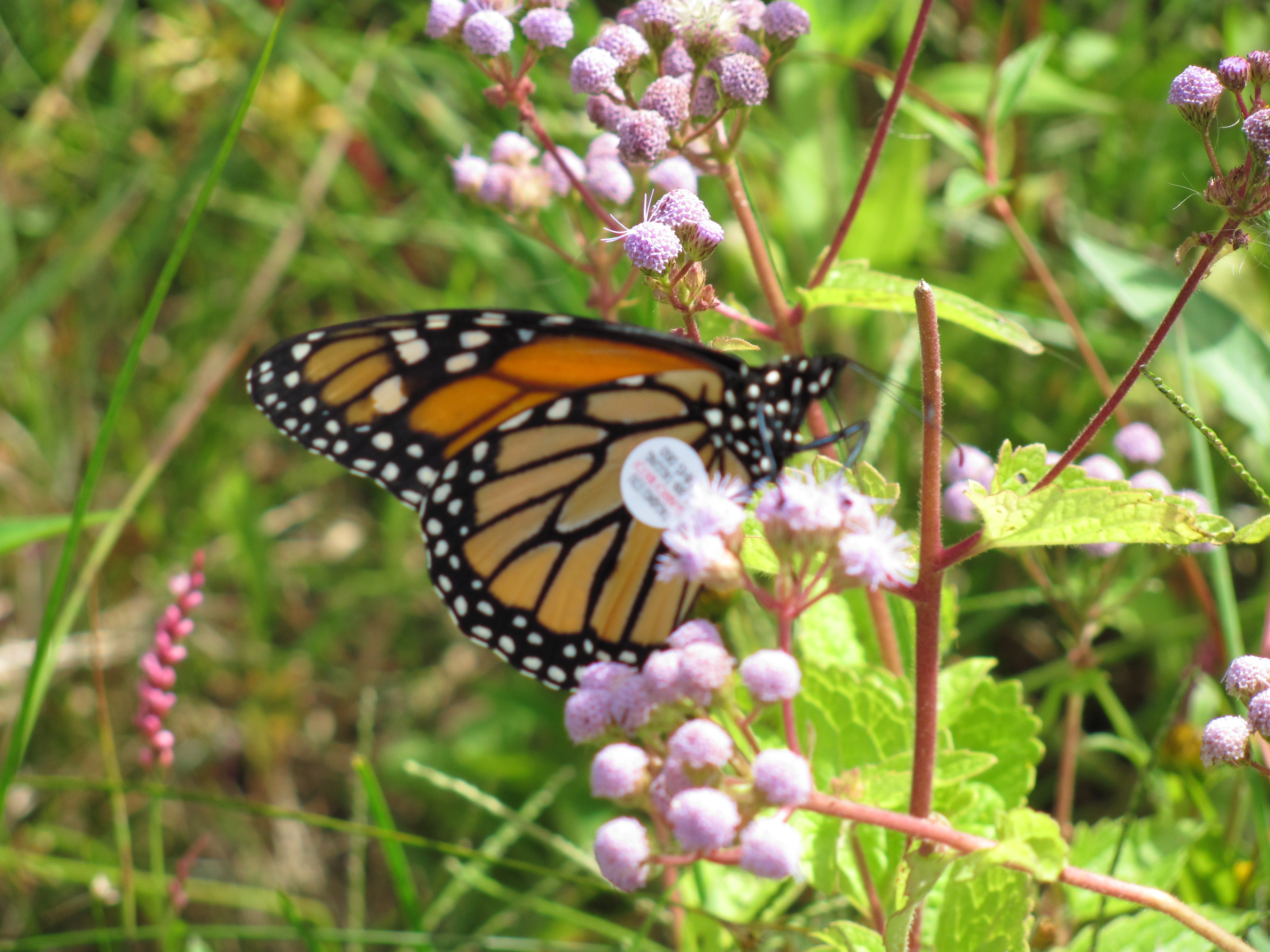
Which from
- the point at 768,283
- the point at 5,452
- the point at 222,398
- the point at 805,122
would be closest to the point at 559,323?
the point at 768,283

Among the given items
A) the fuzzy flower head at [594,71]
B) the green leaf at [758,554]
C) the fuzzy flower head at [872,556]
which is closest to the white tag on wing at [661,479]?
the green leaf at [758,554]

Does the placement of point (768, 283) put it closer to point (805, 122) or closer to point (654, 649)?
point (654, 649)

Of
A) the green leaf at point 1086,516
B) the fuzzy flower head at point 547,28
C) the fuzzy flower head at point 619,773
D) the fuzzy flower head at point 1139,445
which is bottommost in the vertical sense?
the fuzzy flower head at point 619,773

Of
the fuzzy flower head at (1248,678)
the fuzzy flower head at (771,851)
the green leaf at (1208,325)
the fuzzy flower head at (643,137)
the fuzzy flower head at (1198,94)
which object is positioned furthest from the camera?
the green leaf at (1208,325)

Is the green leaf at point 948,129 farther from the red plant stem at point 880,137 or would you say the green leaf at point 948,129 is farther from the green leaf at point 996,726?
the green leaf at point 996,726

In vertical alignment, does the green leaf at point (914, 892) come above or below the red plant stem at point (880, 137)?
below

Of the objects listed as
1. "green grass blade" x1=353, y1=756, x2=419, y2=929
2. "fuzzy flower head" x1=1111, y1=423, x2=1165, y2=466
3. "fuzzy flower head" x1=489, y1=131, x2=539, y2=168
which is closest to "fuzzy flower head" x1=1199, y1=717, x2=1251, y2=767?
"fuzzy flower head" x1=1111, y1=423, x2=1165, y2=466
